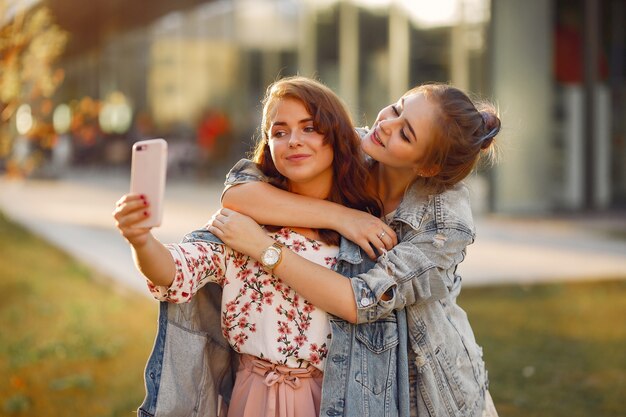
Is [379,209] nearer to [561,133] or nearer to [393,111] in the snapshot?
Result: [393,111]

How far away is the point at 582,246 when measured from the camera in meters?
9.71

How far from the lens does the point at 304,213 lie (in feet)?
8.32

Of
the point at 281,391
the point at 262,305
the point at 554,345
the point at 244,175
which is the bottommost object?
the point at 281,391

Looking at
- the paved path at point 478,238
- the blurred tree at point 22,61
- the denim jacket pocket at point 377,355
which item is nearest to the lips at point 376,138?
the denim jacket pocket at point 377,355

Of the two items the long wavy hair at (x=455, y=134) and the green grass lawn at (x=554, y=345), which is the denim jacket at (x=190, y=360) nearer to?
the long wavy hair at (x=455, y=134)

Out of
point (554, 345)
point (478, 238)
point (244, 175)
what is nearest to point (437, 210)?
point (244, 175)

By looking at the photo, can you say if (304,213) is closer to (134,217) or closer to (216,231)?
(216,231)

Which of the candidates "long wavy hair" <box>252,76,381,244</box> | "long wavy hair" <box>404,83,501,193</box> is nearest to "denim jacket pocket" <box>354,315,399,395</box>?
"long wavy hair" <box>252,76,381,244</box>

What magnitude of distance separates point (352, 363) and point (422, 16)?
13.9 m

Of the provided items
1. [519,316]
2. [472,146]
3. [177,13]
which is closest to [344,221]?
[472,146]

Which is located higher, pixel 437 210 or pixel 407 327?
pixel 437 210

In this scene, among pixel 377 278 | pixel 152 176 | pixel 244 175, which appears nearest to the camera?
pixel 152 176

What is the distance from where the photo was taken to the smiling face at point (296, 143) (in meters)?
2.51

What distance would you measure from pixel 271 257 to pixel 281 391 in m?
0.37
